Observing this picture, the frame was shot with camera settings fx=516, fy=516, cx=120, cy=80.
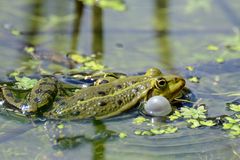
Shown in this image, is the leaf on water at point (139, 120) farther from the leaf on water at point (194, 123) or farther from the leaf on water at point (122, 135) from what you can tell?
the leaf on water at point (194, 123)

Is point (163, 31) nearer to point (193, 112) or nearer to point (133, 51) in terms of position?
point (133, 51)

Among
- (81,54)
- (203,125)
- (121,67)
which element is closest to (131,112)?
(203,125)

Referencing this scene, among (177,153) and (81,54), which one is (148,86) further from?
(81,54)

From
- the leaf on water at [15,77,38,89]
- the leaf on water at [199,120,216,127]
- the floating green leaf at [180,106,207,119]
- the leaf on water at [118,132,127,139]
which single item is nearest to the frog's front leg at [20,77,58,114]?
the leaf on water at [15,77,38,89]

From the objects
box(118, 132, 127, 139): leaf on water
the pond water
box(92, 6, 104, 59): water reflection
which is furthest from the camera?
box(92, 6, 104, 59): water reflection

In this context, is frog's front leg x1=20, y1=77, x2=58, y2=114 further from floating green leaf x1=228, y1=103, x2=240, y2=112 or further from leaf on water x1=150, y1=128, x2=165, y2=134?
floating green leaf x1=228, y1=103, x2=240, y2=112

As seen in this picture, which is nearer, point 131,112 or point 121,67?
point 131,112

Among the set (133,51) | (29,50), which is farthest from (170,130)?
(29,50)
